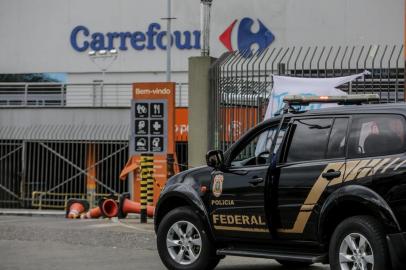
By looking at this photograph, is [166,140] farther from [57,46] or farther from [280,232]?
[57,46]

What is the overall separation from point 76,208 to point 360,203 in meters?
15.5

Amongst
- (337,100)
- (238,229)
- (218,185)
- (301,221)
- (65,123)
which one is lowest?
(238,229)

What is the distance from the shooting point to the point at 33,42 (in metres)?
36.5

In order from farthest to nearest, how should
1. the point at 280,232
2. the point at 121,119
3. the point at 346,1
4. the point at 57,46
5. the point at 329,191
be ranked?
1. the point at 57,46
2. the point at 346,1
3. the point at 121,119
4. the point at 280,232
5. the point at 329,191

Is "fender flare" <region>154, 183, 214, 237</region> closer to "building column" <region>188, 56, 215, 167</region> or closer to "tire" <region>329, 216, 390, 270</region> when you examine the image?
"tire" <region>329, 216, 390, 270</region>

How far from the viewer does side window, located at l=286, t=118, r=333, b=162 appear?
8016 mm

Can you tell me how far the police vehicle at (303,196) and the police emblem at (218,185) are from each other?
1 centimetres

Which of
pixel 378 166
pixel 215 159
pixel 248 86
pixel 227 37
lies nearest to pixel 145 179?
pixel 248 86

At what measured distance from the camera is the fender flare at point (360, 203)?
276 inches

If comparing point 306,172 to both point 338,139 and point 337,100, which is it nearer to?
point 338,139

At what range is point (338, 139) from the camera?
25.8ft

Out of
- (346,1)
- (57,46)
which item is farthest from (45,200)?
(346,1)

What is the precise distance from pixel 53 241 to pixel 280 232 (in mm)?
6237

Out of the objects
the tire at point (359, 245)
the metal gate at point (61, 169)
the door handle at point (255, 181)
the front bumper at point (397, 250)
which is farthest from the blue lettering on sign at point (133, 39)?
the front bumper at point (397, 250)
